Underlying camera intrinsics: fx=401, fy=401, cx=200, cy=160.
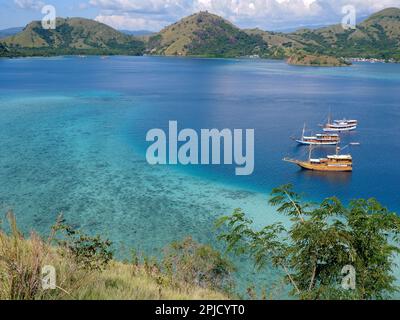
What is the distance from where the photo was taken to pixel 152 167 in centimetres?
3572

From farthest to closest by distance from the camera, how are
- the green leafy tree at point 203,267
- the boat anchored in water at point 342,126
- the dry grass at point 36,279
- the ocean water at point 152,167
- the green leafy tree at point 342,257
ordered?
the boat anchored in water at point 342,126, the ocean water at point 152,167, the green leafy tree at point 203,267, the green leafy tree at point 342,257, the dry grass at point 36,279

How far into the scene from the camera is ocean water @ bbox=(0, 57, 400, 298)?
82.6ft

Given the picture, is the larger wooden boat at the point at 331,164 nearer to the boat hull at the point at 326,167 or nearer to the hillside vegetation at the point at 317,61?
the boat hull at the point at 326,167

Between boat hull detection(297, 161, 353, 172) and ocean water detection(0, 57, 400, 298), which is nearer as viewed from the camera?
ocean water detection(0, 57, 400, 298)

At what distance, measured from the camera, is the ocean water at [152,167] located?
25.2 m

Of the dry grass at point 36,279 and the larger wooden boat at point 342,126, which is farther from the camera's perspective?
the larger wooden boat at point 342,126

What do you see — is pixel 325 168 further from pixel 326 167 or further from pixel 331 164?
pixel 331 164

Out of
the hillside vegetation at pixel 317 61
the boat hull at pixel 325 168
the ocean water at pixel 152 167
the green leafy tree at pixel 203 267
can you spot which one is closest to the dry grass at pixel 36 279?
the green leafy tree at pixel 203 267

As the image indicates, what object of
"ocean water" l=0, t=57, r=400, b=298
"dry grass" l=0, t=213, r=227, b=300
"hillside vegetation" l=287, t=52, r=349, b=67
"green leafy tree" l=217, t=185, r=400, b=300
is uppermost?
"hillside vegetation" l=287, t=52, r=349, b=67

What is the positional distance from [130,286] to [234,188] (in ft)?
81.1

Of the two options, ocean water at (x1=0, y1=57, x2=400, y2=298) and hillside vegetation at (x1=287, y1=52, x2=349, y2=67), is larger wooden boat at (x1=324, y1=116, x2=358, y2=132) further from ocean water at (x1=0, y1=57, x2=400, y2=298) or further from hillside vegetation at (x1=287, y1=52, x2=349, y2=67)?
hillside vegetation at (x1=287, y1=52, x2=349, y2=67)

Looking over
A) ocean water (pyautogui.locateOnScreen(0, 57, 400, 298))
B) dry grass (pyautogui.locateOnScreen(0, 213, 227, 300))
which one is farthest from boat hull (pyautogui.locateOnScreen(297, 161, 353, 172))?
dry grass (pyautogui.locateOnScreen(0, 213, 227, 300))

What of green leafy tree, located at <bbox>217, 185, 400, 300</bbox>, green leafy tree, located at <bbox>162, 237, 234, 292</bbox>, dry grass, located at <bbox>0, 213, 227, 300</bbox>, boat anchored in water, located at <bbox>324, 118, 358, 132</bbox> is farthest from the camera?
boat anchored in water, located at <bbox>324, 118, 358, 132</bbox>
